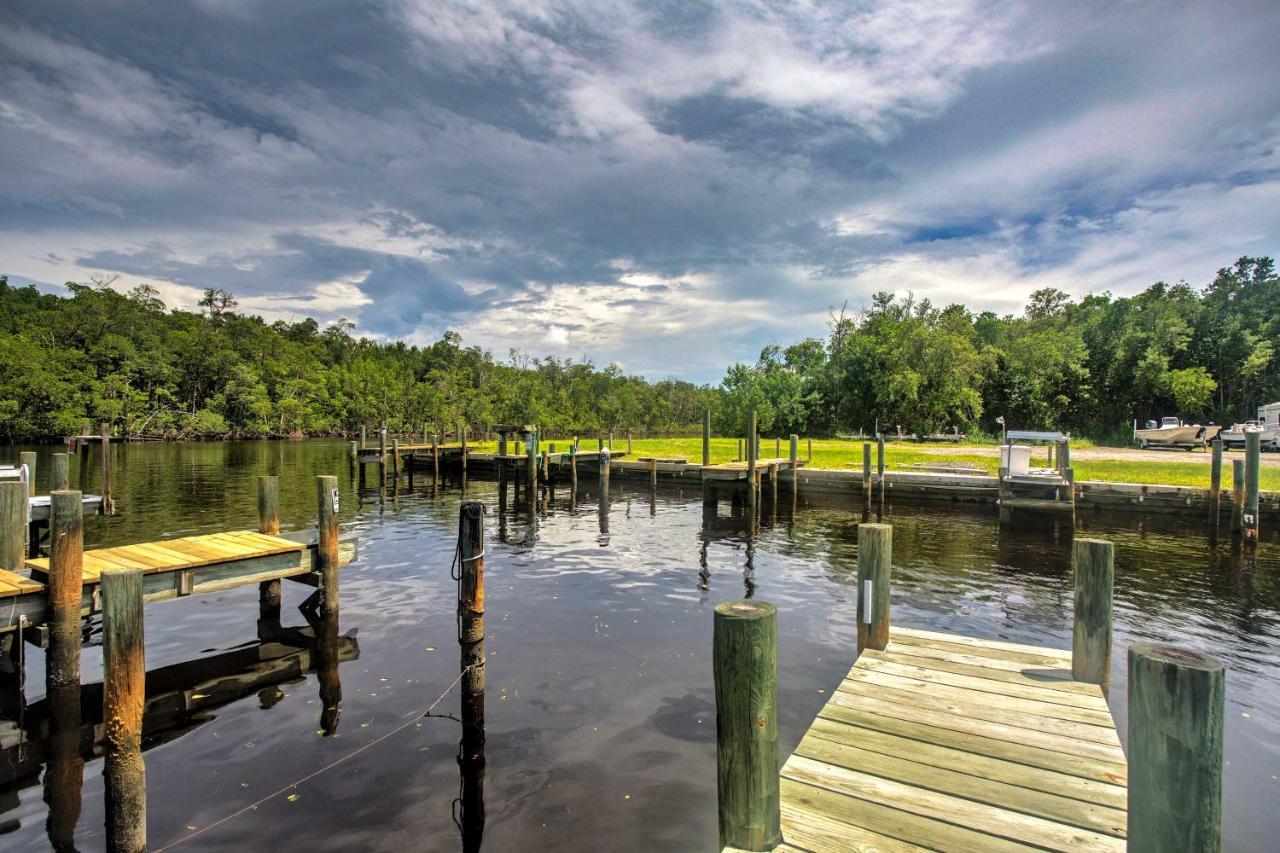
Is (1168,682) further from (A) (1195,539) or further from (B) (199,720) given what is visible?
(A) (1195,539)

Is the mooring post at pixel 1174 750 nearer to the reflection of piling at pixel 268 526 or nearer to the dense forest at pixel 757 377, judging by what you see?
the reflection of piling at pixel 268 526

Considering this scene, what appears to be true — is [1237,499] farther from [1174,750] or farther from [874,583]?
[1174,750]

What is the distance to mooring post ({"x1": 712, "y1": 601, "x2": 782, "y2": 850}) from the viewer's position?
3.13 m

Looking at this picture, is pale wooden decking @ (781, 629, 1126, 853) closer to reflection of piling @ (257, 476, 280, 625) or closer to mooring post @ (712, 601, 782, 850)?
mooring post @ (712, 601, 782, 850)

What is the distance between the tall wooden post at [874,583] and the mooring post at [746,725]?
2793mm

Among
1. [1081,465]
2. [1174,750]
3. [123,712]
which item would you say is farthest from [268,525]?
[1081,465]

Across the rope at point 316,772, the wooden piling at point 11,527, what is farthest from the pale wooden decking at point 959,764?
the wooden piling at point 11,527

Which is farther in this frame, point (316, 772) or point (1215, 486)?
point (1215, 486)

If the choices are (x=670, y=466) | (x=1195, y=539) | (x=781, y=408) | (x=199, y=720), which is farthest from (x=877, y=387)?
(x=199, y=720)

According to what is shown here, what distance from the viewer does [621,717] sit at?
680 centimetres

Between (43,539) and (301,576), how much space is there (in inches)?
372

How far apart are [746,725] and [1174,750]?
1698mm

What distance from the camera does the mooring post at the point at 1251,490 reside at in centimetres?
1549

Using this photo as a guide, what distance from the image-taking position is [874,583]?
587cm
